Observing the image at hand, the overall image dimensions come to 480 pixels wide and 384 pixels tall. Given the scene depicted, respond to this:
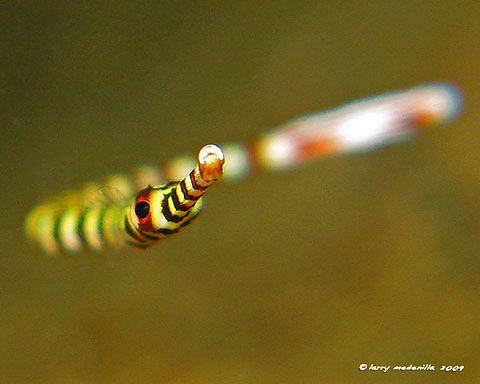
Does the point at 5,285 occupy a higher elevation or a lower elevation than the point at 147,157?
lower

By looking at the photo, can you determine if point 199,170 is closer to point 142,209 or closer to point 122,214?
point 142,209

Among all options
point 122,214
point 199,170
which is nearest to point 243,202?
point 122,214

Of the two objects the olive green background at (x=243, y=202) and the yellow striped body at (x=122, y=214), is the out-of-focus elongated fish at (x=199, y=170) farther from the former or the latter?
the olive green background at (x=243, y=202)

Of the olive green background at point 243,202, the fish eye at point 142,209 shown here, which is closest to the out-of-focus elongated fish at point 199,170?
the fish eye at point 142,209

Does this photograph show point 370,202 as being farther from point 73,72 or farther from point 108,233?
point 73,72

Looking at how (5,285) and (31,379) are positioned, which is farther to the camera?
(5,285)

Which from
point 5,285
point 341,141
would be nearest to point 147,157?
point 5,285
